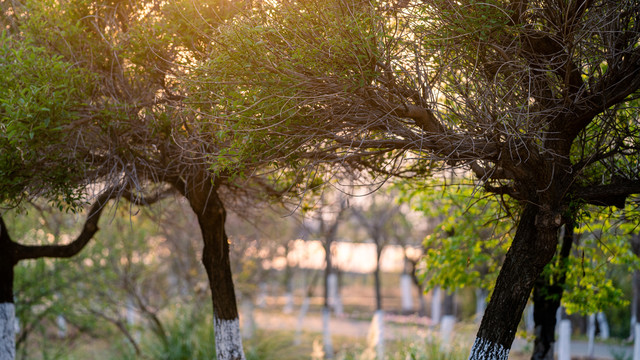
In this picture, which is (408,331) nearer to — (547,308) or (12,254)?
(547,308)

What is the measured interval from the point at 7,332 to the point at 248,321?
9373 mm

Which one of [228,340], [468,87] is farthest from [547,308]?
[228,340]

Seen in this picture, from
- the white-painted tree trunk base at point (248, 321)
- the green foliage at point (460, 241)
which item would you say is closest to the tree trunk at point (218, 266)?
the green foliage at point (460, 241)

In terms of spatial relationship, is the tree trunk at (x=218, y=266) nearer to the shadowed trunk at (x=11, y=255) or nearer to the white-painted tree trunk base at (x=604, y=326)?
the shadowed trunk at (x=11, y=255)

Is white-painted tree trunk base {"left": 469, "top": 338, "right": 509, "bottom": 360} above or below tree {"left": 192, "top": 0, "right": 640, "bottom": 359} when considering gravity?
below

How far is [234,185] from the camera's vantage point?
8.52m

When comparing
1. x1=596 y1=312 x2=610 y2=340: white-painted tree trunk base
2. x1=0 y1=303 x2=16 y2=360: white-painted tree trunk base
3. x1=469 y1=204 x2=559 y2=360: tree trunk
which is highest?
x1=469 y1=204 x2=559 y2=360: tree trunk

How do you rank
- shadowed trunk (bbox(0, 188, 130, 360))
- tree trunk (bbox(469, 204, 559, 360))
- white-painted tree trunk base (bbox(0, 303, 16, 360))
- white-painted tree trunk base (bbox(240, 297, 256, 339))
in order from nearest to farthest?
tree trunk (bbox(469, 204, 559, 360)) < white-painted tree trunk base (bbox(0, 303, 16, 360)) < shadowed trunk (bbox(0, 188, 130, 360)) < white-painted tree trunk base (bbox(240, 297, 256, 339))

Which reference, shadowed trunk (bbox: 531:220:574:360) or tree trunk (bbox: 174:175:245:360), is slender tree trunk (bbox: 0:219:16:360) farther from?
shadowed trunk (bbox: 531:220:574:360)

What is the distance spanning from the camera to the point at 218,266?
832 centimetres

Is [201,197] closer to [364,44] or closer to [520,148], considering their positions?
[364,44]

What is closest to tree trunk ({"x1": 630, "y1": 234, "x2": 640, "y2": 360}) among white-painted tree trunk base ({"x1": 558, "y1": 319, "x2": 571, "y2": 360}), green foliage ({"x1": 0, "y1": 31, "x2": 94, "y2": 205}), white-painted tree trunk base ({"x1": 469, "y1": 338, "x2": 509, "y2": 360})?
white-painted tree trunk base ({"x1": 558, "y1": 319, "x2": 571, "y2": 360})

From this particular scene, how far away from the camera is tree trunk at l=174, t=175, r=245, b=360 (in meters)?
8.02

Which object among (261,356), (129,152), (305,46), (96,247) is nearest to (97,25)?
(129,152)
